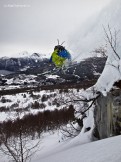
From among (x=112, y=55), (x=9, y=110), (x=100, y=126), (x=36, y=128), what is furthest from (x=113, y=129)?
(x=9, y=110)

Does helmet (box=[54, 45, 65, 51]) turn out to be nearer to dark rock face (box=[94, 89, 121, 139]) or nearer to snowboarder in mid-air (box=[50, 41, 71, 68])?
snowboarder in mid-air (box=[50, 41, 71, 68])

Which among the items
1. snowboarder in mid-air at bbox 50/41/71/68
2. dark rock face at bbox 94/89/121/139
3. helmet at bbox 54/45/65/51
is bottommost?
dark rock face at bbox 94/89/121/139

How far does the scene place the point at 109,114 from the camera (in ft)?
31.9

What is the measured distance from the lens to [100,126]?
34.7ft

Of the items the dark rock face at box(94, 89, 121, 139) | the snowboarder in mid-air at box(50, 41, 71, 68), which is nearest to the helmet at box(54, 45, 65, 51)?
the snowboarder in mid-air at box(50, 41, 71, 68)

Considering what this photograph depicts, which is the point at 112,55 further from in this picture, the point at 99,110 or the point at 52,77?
the point at 52,77

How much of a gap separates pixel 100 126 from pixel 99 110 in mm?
632

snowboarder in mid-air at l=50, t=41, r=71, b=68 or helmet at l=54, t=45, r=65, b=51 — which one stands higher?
helmet at l=54, t=45, r=65, b=51

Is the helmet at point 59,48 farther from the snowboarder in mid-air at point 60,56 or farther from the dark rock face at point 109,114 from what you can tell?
the dark rock face at point 109,114

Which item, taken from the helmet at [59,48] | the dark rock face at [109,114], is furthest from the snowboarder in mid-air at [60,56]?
the dark rock face at [109,114]

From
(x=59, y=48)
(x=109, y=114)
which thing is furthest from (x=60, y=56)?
(x=109, y=114)

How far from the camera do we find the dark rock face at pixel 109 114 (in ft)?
30.4

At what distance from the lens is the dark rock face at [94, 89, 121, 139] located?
365 inches

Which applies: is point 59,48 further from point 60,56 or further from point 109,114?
point 109,114
